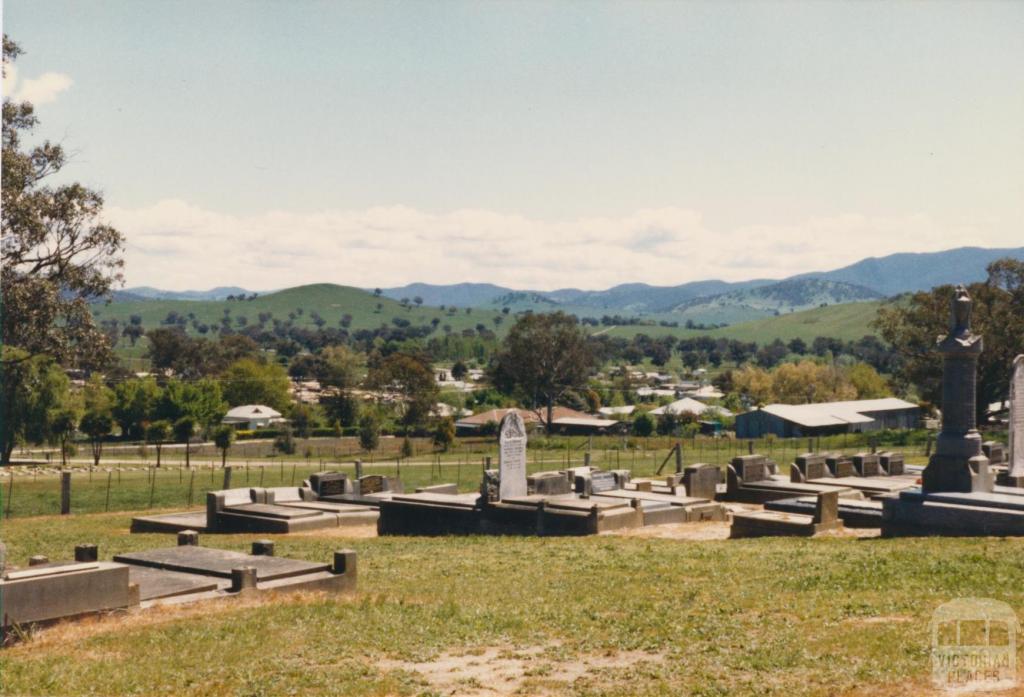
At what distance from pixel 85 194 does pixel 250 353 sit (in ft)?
365

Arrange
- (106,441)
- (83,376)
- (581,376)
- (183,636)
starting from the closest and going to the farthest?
(183,636) → (106,441) → (581,376) → (83,376)

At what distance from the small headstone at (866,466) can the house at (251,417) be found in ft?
248

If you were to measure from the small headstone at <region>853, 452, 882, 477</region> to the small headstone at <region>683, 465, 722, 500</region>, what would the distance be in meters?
5.80

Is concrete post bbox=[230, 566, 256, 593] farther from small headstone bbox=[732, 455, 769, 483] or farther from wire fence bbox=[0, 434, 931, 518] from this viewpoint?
wire fence bbox=[0, 434, 931, 518]

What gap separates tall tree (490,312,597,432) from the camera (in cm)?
10012

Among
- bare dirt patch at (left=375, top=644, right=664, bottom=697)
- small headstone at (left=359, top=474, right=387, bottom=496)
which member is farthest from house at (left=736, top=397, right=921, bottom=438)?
bare dirt patch at (left=375, top=644, right=664, bottom=697)

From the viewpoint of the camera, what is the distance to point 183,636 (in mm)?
13484

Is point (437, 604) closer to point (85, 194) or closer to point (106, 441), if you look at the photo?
point (85, 194)

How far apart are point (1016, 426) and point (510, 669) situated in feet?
71.9

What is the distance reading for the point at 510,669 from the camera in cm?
1154

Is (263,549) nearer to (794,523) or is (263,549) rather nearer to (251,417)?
(794,523)

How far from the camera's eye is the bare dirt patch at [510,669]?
10.8 meters

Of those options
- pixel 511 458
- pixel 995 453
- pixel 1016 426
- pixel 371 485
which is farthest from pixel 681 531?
pixel 995 453

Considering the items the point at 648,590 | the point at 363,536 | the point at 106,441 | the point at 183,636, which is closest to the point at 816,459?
the point at 363,536
